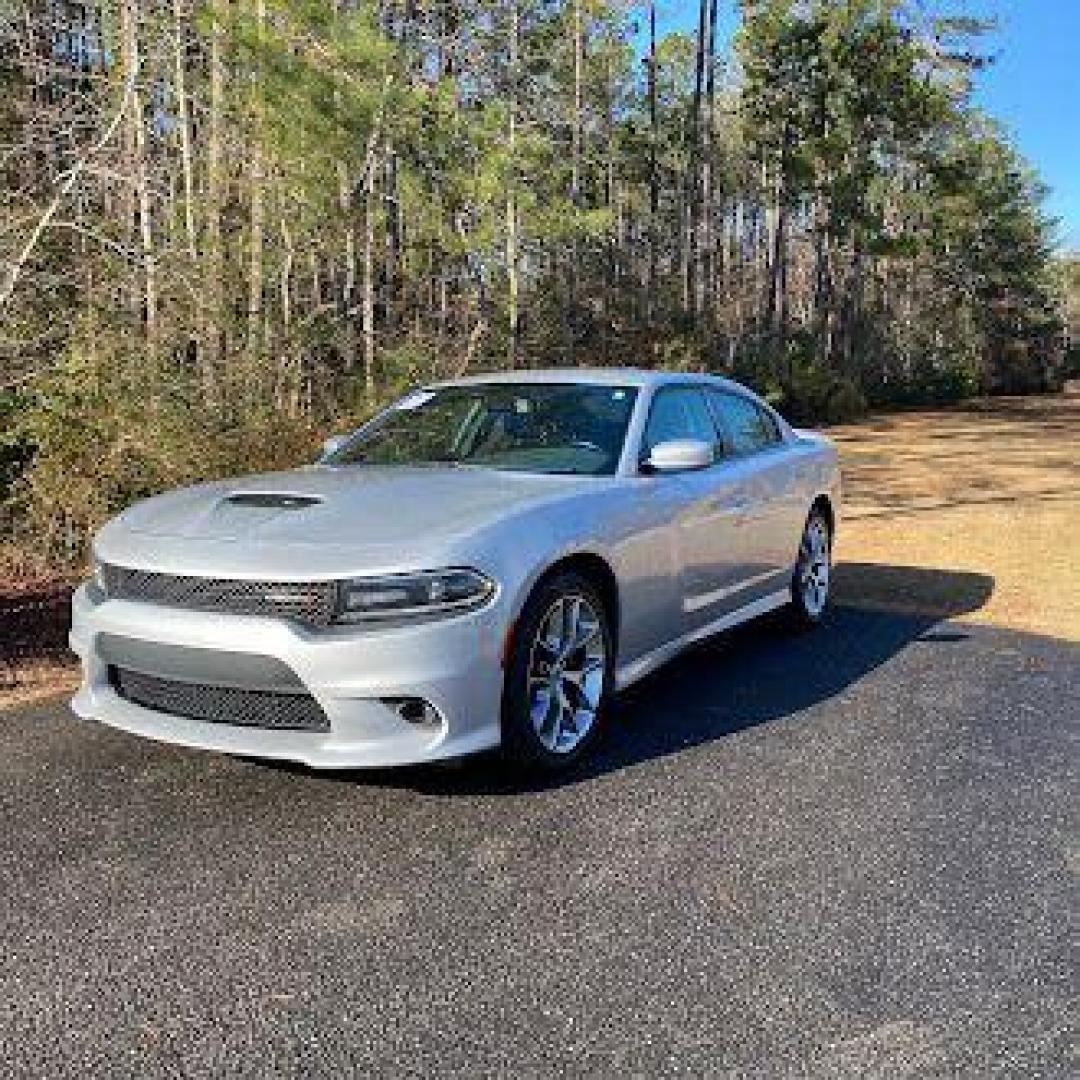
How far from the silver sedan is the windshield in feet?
0.04

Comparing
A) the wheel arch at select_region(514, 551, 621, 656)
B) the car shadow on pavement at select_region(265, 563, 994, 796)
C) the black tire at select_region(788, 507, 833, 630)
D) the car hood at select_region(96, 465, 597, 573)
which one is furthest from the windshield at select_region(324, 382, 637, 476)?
the black tire at select_region(788, 507, 833, 630)

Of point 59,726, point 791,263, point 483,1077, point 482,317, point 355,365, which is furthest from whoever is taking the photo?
point 791,263

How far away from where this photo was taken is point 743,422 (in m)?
6.04

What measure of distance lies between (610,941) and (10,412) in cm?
697

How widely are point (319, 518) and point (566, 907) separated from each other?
153 cm

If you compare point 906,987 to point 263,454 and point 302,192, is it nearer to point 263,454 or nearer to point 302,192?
point 263,454

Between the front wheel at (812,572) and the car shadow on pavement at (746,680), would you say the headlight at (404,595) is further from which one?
the front wheel at (812,572)

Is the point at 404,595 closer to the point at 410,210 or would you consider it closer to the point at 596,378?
the point at 596,378

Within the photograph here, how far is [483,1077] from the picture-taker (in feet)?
7.84

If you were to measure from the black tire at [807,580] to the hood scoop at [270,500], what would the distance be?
3066 mm

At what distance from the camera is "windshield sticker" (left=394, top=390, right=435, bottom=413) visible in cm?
558

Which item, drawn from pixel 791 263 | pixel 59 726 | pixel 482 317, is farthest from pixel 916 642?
pixel 791 263

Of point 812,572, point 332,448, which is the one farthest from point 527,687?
point 812,572

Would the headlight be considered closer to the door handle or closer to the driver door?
the driver door
